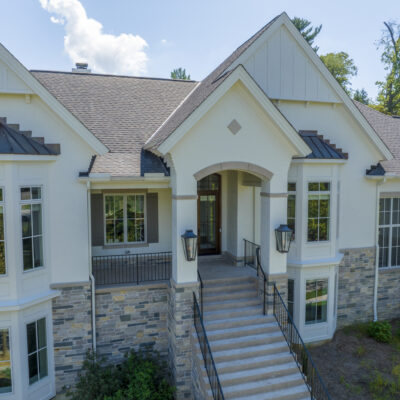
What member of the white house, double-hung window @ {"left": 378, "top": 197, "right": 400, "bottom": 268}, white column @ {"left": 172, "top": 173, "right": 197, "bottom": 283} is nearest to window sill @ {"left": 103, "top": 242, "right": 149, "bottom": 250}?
the white house

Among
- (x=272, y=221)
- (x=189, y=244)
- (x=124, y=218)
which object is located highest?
(x=272, y=221)

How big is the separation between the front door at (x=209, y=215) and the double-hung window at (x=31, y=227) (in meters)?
5.21

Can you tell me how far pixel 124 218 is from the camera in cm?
1134

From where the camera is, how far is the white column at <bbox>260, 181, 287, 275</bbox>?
9.05m

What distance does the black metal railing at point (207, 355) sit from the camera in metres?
7.16

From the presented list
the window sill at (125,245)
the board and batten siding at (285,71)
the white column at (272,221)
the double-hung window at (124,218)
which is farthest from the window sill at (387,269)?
the double-hung window at (124,218)

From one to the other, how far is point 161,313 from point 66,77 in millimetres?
9385

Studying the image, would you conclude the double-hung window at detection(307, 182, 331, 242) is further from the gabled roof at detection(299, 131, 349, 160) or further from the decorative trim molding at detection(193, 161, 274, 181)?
the decorative trim molding at detection(193, 161, 274, 181)

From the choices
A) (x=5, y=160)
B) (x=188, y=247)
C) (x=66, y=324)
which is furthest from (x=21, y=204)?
(x=188, y=247)

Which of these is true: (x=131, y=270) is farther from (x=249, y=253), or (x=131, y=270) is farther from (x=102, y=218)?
(x=249, y=253)

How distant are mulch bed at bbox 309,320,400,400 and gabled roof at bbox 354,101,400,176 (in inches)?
210

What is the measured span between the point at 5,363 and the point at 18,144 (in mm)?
5025

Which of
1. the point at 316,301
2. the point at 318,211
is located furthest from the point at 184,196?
the point at 316,301

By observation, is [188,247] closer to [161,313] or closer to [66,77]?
[161,313]
